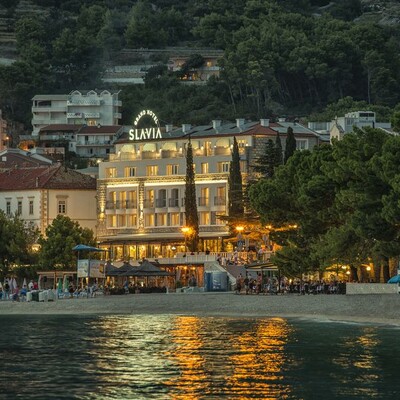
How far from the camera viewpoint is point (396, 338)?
308 ft

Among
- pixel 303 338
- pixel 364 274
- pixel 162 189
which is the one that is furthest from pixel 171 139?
pixel 303 338

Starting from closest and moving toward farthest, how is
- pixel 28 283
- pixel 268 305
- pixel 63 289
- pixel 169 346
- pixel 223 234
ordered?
pixel 169 346, pixel 268 305, pixel 63 289, pixel 28 283, pixel 223 234

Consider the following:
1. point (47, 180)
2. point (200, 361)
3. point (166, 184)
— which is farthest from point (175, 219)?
point (200, 361)

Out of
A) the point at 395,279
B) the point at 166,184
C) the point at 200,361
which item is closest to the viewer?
the point at 200,361

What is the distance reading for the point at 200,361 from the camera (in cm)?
8262

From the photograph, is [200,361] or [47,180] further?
[47,180]

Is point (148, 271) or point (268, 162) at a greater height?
point (268, 162)

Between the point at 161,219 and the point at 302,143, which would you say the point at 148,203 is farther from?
the point at 302,143

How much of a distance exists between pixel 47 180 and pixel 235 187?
23.8 m

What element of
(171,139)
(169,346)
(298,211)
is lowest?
(169,346)

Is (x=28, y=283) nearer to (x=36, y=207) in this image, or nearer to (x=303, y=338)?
(x=36, y=207)

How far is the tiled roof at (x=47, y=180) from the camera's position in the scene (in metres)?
169

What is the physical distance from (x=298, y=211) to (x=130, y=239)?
4300cm

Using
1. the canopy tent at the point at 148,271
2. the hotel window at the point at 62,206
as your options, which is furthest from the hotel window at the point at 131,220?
the canopy tent at the point at 148,271
